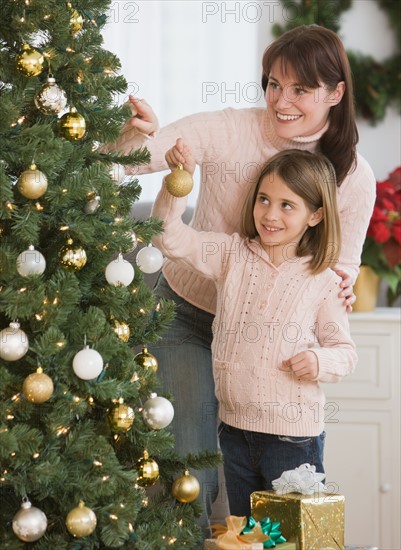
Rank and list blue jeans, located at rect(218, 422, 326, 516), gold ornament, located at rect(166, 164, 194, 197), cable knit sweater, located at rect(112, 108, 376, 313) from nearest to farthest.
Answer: gold ornament, located at rect(166, 164, 194, 197), blue jeans, located at rect(218, 422, 326, 516), cable knit sweater, located at rect(112, 108, 376, 313)

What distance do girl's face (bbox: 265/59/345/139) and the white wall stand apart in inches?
47.5

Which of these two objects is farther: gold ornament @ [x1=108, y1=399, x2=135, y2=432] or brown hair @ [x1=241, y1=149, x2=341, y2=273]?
brown hair @ [x1=241, y1=149, x2=341, y2=273]

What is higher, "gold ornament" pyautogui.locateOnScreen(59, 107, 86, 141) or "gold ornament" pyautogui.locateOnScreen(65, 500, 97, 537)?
"gold ornament" pyautogui.locateOnScreen(59, 107, 86, 141)

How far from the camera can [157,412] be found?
1662 mm

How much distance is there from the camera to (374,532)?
115 inches

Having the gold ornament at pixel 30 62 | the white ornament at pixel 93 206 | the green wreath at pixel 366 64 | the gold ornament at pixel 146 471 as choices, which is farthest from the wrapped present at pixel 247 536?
the green wreath at pixel 366 64

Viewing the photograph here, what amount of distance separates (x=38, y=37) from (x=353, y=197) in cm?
87

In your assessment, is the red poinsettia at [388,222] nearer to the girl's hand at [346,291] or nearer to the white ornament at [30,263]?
the girl's hand at [346,291]

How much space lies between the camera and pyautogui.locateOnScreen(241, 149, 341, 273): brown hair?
6.55 feet

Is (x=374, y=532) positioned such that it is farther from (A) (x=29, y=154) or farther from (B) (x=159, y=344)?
(A) (x=29, y=154)

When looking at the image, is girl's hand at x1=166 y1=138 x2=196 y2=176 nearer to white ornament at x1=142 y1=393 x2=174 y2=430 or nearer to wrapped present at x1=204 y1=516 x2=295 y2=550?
white ornament at x1=142 y1=393 x2=174 y2=430

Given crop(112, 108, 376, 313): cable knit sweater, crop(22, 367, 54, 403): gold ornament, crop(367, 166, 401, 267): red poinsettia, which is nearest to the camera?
crop(22, 367, 54, 403): gold ornament

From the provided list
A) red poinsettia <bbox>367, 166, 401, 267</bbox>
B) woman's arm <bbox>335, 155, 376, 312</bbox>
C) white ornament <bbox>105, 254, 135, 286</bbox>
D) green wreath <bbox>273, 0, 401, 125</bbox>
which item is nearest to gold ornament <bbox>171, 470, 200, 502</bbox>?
white ornament <bbox>105, 254, 135, 286</bbox>

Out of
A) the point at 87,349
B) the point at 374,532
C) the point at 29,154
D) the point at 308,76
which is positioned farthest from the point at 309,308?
the point at 374,532
